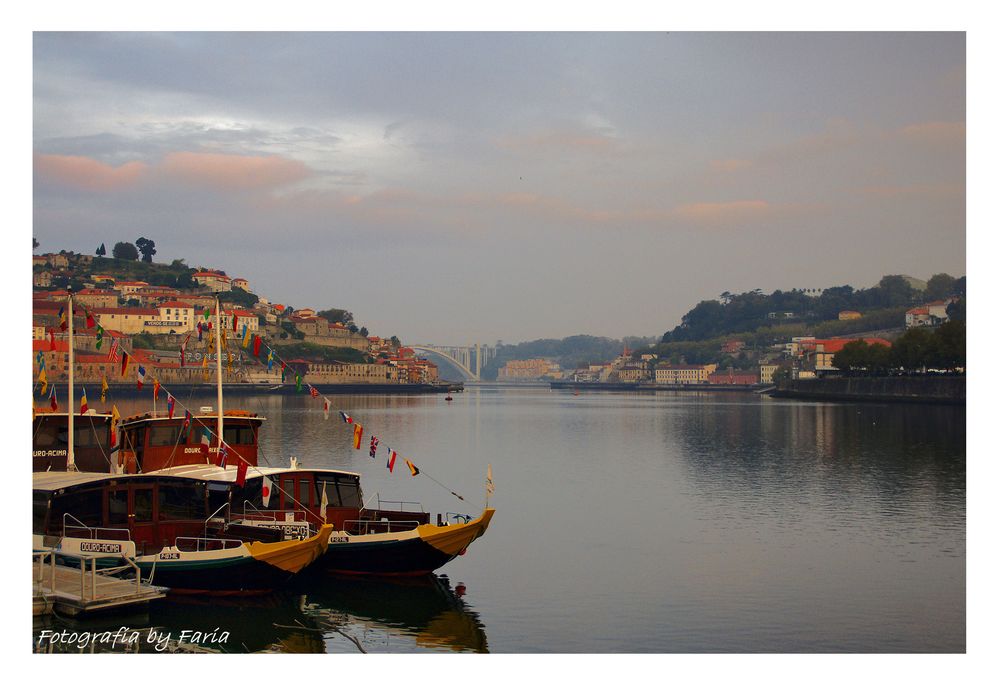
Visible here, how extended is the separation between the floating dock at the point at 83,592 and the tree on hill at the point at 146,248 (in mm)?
180945

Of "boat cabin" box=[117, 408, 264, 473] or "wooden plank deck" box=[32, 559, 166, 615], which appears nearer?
"wooden plank deck" box=[32, 559, 166, 615]

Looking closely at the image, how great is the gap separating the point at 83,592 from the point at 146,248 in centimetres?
18383

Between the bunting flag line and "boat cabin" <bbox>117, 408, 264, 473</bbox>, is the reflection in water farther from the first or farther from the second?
the bunting flag line

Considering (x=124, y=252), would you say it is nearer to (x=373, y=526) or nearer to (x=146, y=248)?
(x=146, y=248)

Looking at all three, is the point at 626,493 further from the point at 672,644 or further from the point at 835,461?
the point at 672,644

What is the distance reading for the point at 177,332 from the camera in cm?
13800

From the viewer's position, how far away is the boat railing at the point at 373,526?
56.2ft

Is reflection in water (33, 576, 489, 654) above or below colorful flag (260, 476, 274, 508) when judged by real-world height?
below

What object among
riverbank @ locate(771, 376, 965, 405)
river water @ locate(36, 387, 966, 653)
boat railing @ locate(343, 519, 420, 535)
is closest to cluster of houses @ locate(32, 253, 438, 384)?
riverbank @ locate(771, 376, 965, 405)

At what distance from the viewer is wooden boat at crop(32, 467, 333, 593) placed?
47.8ft

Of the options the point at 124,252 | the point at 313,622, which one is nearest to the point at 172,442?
the point at 313,622

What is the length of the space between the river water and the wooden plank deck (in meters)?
0.23
